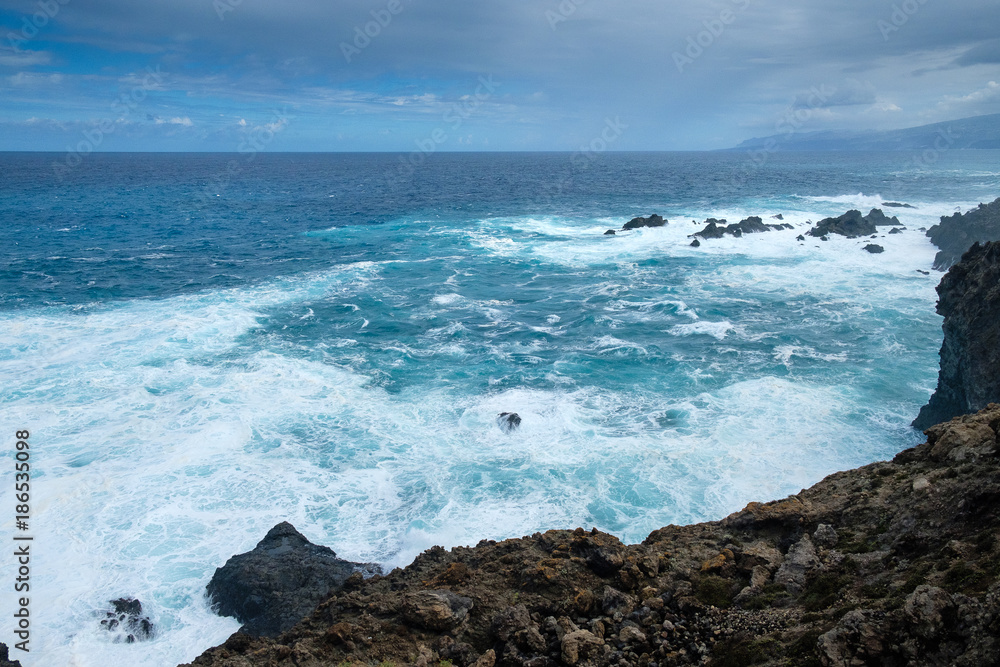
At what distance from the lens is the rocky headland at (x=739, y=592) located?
7154mm

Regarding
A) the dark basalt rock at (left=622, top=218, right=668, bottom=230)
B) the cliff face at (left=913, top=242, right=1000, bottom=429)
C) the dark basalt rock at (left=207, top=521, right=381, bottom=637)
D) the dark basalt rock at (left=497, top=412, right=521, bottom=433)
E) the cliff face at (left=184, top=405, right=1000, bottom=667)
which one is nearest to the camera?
the cliff face at (left=184, top=405, right=1000, bottom=667)

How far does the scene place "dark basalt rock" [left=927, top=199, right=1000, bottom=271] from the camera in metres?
47.7

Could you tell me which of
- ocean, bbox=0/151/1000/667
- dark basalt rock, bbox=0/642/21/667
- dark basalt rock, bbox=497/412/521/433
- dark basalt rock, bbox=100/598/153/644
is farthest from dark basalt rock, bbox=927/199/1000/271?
dark basalt rock, bbox=0/642/21/667

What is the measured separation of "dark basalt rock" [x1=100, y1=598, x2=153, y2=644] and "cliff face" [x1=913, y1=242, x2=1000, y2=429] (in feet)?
82.8

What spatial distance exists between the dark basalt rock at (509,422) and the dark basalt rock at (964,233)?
41.6 m

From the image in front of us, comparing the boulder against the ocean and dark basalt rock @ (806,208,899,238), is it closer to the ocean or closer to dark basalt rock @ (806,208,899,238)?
the ocean

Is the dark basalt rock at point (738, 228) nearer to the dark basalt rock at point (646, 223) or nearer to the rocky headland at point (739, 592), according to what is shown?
the dark basalt rock at point (646, 223)

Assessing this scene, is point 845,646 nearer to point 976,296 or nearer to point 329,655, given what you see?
point 329,655

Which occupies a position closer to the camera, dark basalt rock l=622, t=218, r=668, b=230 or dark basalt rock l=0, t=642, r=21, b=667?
dark basalt rock l=0, t=642, r=21, b=667

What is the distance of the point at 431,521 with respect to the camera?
18.3 metres

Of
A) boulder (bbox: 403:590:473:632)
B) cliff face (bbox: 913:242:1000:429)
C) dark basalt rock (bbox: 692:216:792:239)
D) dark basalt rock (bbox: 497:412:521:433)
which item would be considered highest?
dark basalt rock (bbox: 692:216:792:239)

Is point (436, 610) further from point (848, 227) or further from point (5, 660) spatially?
point (848, 227)

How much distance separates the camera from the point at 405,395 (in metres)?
26.4

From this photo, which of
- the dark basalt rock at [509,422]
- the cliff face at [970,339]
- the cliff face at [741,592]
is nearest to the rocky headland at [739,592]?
the cliff face at [741,592]
